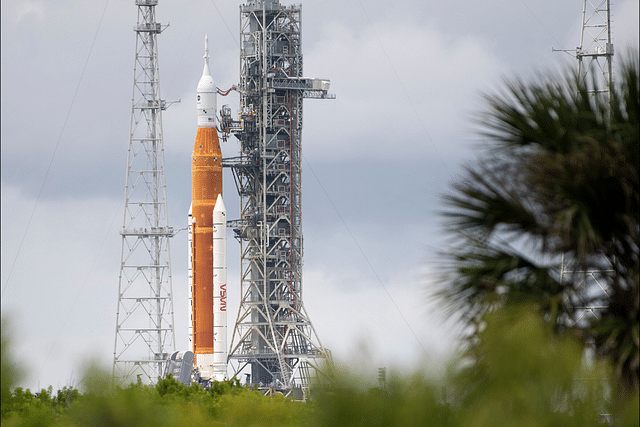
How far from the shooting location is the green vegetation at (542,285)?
12.7m

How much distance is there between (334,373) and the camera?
1297 cm

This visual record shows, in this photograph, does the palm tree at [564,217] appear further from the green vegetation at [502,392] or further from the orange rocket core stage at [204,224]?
the orange rocket core stage at [204,224]

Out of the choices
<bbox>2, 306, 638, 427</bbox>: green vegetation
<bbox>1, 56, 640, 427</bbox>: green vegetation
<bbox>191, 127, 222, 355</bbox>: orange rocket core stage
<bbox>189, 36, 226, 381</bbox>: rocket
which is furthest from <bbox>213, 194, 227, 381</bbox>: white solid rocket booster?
<bbox>2, 306, 638, 427</bbox>: green vegetation

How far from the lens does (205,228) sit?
231 ft

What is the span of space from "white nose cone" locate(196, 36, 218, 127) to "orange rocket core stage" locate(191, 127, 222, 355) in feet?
1.50

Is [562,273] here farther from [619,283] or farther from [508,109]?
[508,109]

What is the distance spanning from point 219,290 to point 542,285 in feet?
178

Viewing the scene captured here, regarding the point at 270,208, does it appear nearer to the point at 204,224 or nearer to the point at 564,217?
the point at 204,224

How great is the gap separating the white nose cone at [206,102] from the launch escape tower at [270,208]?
0.96m

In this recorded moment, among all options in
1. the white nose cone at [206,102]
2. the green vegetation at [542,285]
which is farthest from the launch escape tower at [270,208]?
the green vegetation at [542,285]

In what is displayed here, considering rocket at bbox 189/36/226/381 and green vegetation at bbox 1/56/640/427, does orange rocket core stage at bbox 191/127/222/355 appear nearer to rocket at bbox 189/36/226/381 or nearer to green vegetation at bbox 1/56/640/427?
rocket at bbox 189/36/226/381

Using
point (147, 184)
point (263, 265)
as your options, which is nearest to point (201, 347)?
point (263, 265)

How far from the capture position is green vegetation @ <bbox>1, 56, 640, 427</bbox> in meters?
12.7

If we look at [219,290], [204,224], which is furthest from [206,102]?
[219,290]
